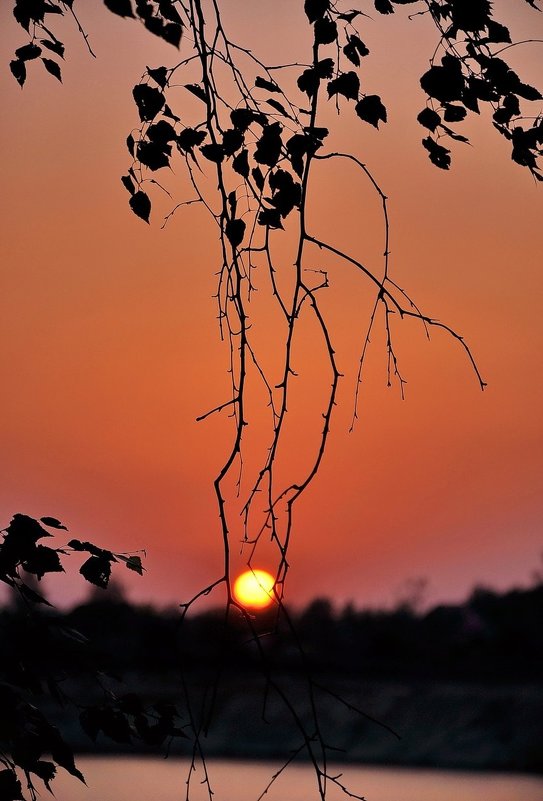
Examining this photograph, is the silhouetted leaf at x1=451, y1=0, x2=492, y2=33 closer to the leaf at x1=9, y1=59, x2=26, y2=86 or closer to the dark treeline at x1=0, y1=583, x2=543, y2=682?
the leaf at x1=9, y1=59, x2=26, y2=86

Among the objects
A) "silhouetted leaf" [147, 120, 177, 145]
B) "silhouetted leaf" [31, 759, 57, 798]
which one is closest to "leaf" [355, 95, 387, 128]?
"silhouetted leaf" [147, 120, 177, 145]

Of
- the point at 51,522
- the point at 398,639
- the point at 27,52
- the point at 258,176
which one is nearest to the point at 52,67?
the point at 27,52

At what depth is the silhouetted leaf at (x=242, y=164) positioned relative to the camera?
2037 mm

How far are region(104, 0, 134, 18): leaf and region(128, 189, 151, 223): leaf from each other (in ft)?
1.75

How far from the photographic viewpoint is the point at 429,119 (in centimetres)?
214

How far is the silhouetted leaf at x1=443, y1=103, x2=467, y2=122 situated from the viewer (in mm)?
2148

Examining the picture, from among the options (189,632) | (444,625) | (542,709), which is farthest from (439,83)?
(444,625)

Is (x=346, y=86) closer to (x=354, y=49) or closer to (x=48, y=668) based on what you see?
(x=354, y=49)

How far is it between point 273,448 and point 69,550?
62 cm

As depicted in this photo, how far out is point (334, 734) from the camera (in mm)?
33344

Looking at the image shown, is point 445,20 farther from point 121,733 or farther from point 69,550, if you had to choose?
point 121,733

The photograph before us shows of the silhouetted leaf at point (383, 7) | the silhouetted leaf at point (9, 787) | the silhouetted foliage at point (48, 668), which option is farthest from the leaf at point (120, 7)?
the silhouetted leaf at point (9, 787)

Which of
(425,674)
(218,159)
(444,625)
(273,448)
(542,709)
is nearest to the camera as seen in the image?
(273,448)

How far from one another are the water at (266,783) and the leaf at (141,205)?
1982 cm
